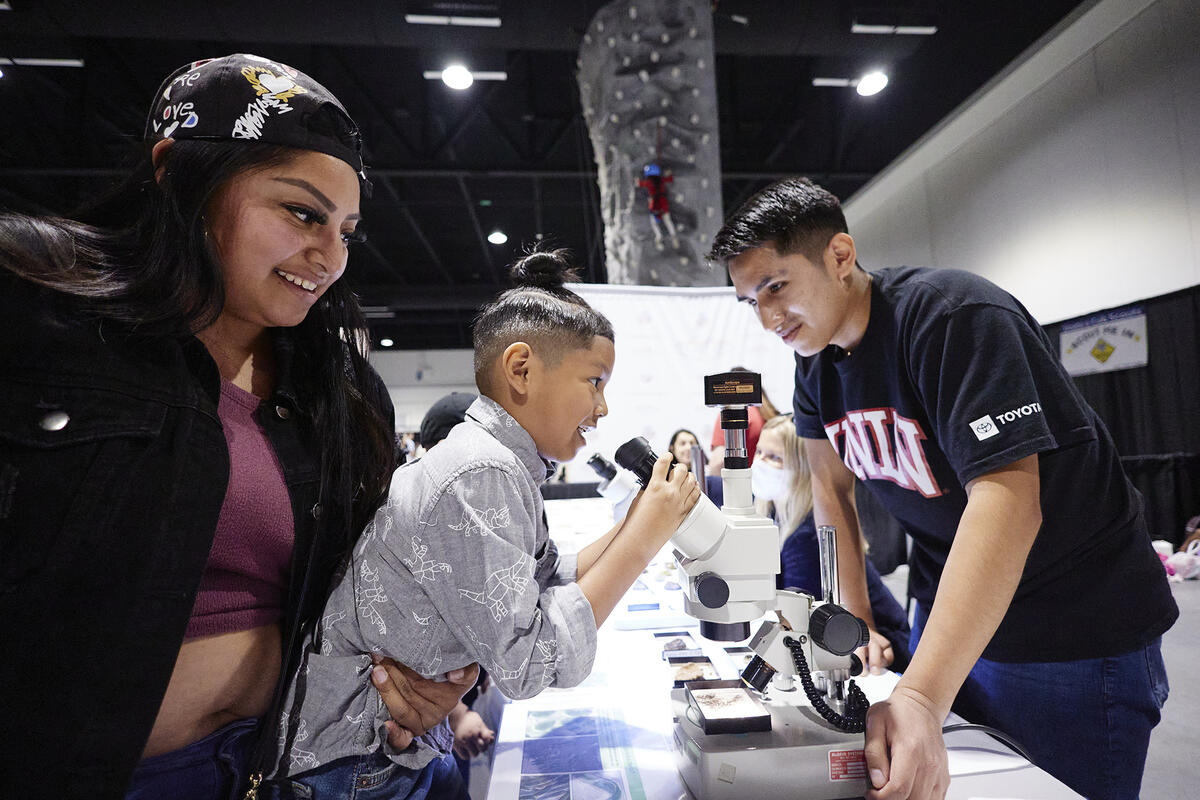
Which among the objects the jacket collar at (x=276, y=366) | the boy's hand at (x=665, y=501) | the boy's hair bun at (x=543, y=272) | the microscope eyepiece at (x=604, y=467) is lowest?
the boy's hand at (x=665, y=501)

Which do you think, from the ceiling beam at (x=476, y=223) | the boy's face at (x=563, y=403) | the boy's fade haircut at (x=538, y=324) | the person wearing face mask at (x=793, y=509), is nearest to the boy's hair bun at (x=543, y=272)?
the boy's fade haircut at (x=538, y=324)

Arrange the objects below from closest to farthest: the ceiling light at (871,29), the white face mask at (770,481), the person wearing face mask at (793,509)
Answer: the person wearing face mask at (793,509) → the white face mask at (770,481) → the ceiling light at (871,29)

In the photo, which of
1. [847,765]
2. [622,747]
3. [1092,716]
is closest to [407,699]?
[622,747]

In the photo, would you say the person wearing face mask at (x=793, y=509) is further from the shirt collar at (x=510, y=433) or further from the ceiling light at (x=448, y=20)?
the ceiling light at (x=448, y=20)

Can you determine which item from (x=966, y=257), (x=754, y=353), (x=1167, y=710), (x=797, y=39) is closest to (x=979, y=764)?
(x=754, y=353)

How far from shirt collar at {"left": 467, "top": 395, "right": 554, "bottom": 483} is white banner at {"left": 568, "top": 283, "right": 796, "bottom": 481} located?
1741mm

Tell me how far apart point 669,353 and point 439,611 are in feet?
7.00

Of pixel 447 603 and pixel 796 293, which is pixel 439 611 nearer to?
pixel 447 603

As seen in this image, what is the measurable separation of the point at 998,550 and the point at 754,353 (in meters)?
2.03

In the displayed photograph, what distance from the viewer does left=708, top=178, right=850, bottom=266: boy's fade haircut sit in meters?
1.27

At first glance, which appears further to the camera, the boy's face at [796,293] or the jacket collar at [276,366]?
the boy's face at [796,293]

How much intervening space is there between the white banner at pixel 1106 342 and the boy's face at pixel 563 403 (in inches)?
232

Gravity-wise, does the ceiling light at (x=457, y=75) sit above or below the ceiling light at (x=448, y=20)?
above

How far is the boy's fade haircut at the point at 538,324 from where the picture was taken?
1109mm
